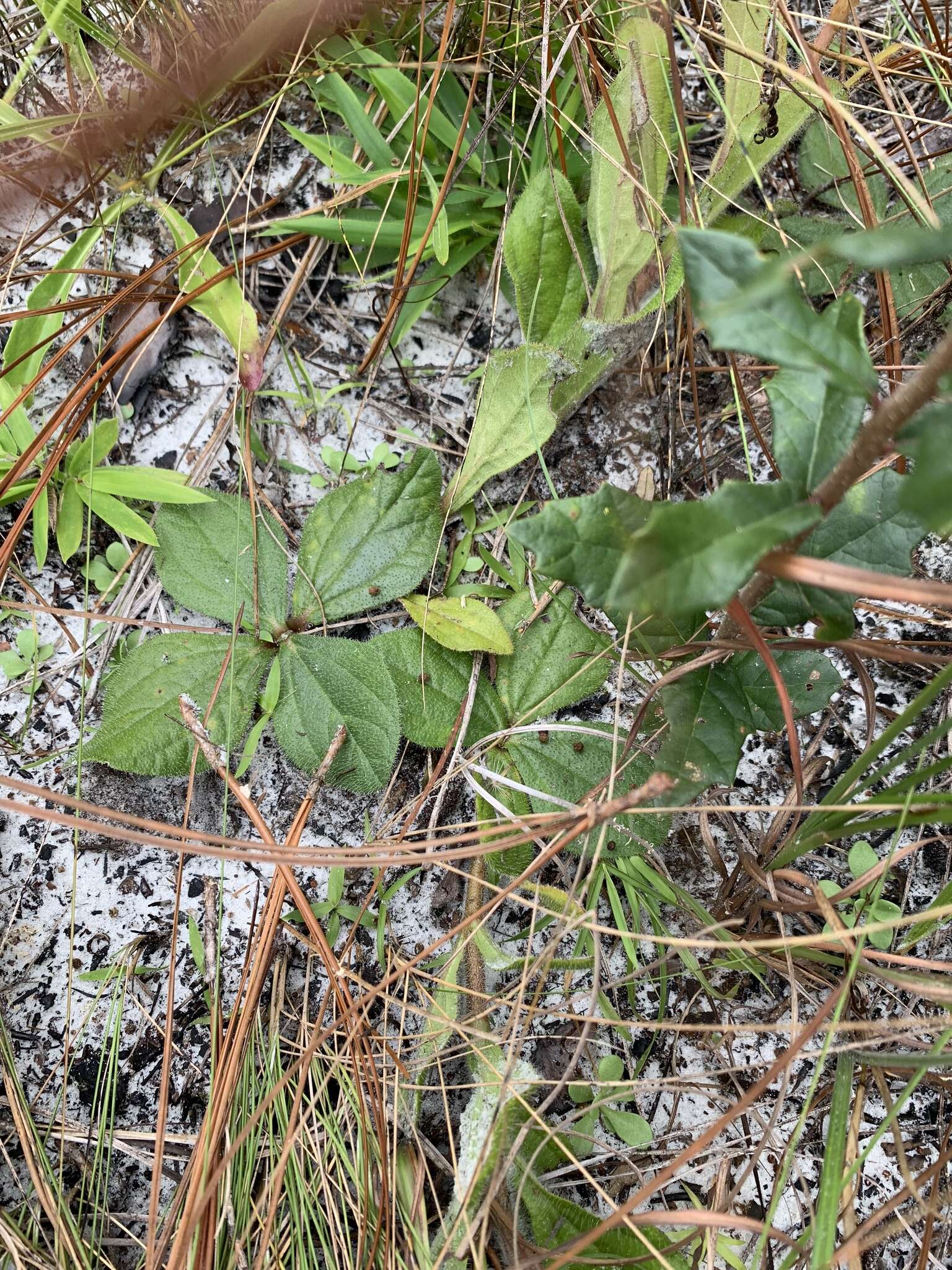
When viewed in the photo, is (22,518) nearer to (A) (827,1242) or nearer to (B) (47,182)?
(B) (47,182)

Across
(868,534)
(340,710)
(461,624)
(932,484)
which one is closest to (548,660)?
(461,624)

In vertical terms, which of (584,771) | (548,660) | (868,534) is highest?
(868,534)

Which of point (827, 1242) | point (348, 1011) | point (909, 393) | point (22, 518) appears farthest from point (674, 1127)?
point (22, 518)

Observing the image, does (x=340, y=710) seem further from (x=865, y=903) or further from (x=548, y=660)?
(x=865, y=903)

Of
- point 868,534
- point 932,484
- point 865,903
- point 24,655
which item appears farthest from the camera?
point 24,655

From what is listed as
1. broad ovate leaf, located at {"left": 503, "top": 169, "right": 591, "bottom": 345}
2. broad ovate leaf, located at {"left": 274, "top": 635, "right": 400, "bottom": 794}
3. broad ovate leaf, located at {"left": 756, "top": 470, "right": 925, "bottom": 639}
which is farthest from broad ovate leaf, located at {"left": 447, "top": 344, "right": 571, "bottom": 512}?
broad ovate leaf, located at {"left": 756, "top": 470, "right": 925, "bottom": 639}

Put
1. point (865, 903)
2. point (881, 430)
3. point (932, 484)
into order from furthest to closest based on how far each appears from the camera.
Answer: point (865, 903) < point (881, 430) < point (932, 484)

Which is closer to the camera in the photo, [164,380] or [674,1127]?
[674,1127]
